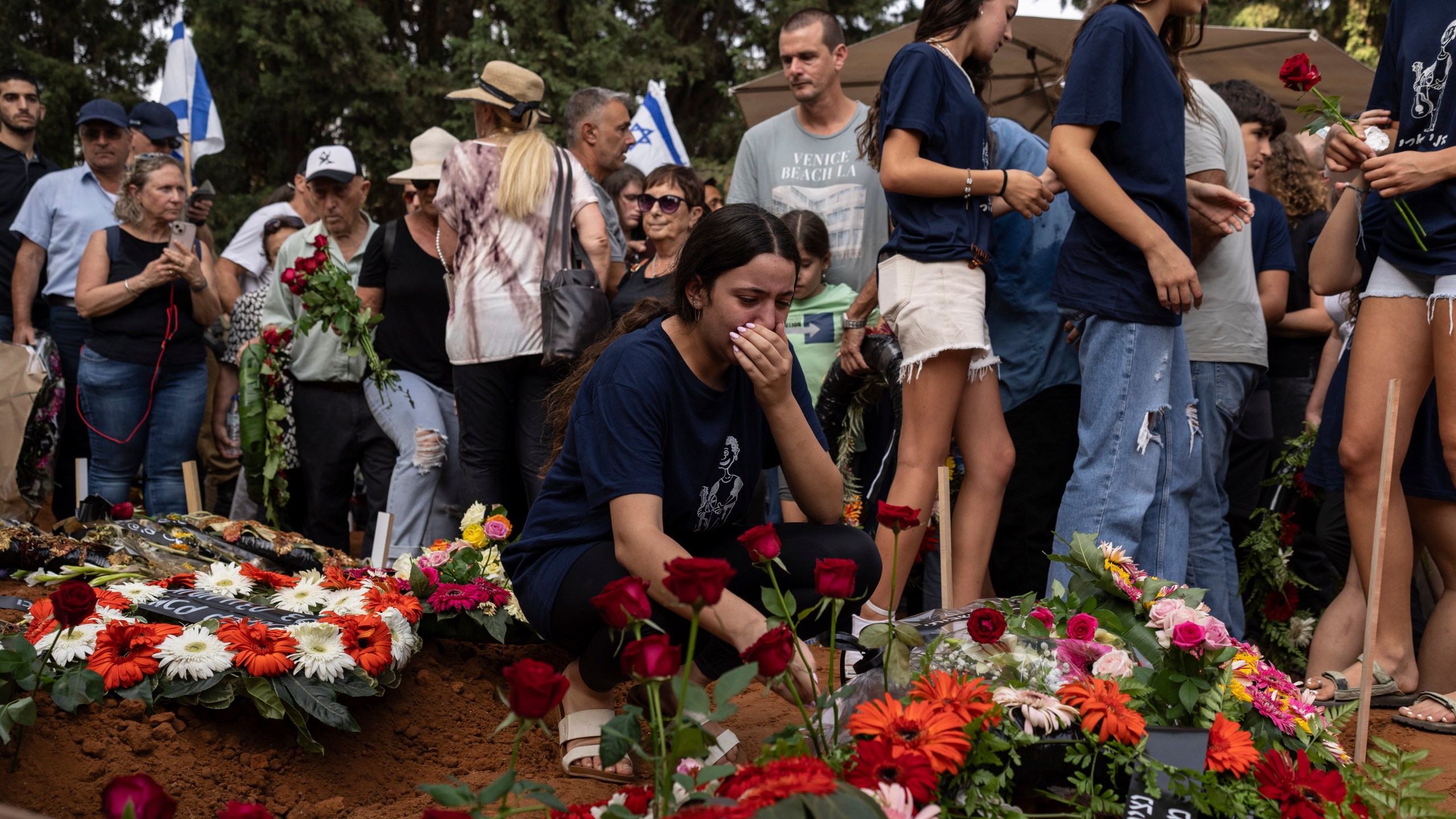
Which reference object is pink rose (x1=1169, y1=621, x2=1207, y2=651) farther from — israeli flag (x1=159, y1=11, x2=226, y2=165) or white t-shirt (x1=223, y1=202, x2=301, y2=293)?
israeli flag (x1=159, y1=11, x2=226, y2=165)

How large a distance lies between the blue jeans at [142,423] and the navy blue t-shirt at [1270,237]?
184 inches

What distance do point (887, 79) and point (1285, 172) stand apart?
2.45 meters

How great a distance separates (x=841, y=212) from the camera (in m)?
4.80

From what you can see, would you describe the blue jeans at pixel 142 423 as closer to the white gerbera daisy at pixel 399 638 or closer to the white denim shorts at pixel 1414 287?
the white gerbera daisy at pixel 399 638

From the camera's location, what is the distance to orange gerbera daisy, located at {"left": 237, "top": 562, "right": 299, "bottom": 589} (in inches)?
149

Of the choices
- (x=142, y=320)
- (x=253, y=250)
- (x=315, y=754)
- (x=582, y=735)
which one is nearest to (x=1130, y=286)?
(x=582, y=735)

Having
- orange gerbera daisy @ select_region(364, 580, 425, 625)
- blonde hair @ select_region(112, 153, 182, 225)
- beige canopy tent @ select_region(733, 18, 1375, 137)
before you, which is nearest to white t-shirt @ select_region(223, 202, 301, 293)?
blonde hair @ select_region(112, 153, 182, 225)

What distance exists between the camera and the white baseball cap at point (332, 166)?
5.73 m

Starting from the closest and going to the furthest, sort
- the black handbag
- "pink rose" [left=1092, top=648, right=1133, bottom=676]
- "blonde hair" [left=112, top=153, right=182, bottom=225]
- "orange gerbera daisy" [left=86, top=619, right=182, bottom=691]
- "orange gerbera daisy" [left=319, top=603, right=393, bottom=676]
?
1. "pink rose" [left=1092, top=648, right=1133, bottom=676]
2. "orange gerbera daisy" [left=86, top=619, right=182, bottom=691]
3. "orange gerbera daisy" [left=319, top=603, right=393, bottom=676]
4. the black handbag
5. "blonde hair" [left=112, top=153, right=182, bottom=225]

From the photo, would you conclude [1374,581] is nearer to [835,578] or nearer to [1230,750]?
[1230,750]

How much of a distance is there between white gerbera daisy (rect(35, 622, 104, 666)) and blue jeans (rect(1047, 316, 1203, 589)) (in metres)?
2.53

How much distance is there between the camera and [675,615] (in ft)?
8.87

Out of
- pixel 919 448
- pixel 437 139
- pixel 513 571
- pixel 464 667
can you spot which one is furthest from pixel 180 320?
pixel 919 448

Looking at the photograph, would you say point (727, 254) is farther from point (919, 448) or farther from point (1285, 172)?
point (1285, 172)
